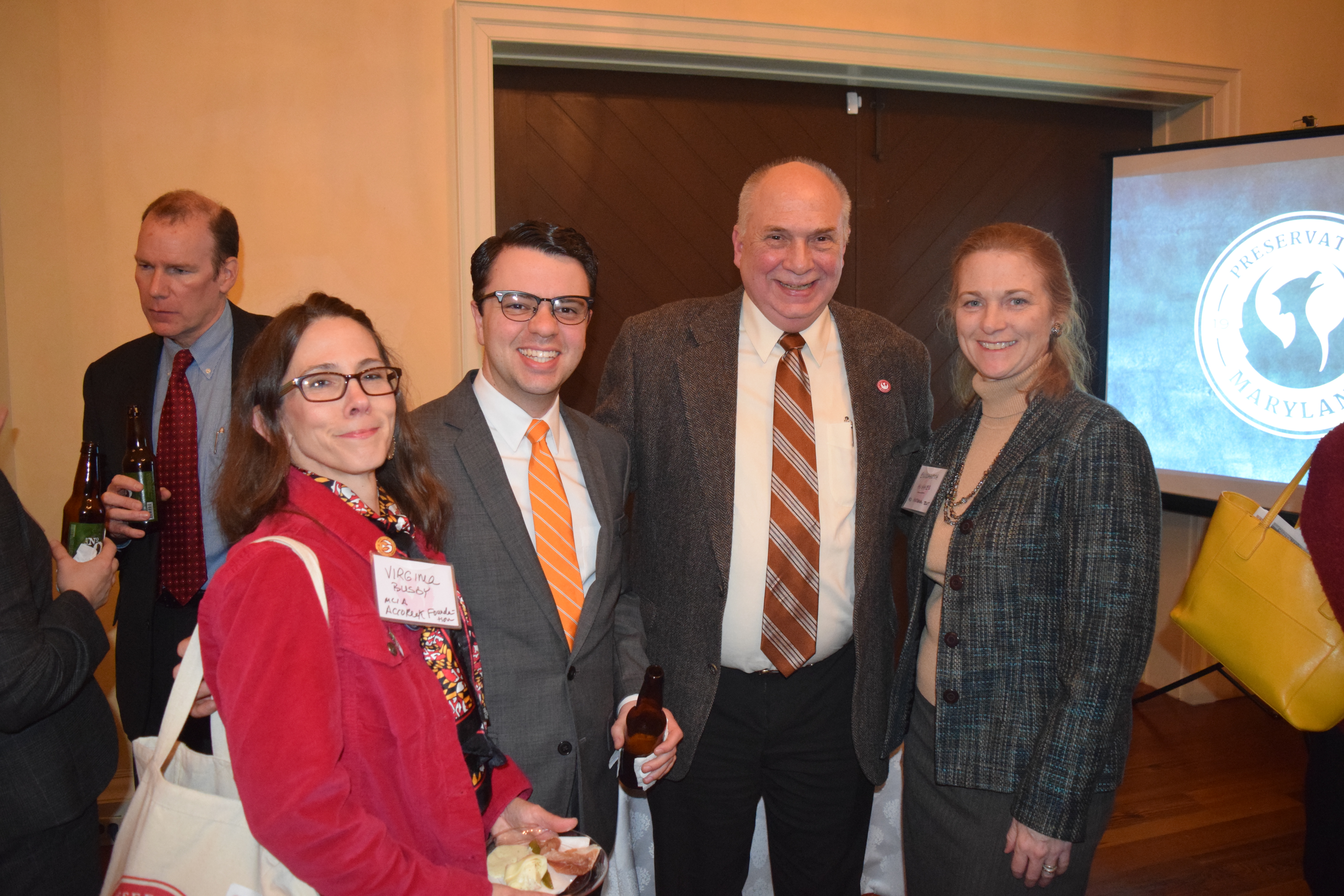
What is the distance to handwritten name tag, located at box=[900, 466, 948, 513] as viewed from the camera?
1976 millimetres

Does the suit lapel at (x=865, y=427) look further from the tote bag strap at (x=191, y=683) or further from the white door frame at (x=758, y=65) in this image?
the white door frame at (x=758, y=65)

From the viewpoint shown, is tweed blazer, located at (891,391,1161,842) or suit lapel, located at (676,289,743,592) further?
suit lapel, located at (676,289,743,592)

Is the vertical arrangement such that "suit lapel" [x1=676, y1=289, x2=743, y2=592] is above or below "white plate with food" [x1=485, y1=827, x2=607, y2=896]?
above

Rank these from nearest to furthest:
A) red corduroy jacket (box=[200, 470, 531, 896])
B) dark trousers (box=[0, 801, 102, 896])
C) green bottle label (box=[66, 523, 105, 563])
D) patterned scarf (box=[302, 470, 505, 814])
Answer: red corduroy jacket (box=[200, 470, 531, 896]), patterned scarf (box=[302, 470, 505, 814]), dark trousers (box=[0, 801, 102, 896]), green bottle label (box=[66, 523, 105, 563])

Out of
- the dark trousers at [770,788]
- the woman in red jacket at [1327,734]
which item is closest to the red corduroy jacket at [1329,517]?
the woman in red jacket at [1327,734]

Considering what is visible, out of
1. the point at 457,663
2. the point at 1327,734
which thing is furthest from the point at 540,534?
the point at 1327,734

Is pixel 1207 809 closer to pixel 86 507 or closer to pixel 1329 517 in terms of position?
pixel 1329 517

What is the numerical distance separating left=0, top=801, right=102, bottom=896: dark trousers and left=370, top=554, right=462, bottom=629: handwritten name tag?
81 centimetres

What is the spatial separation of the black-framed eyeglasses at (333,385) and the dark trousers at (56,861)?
0.90m

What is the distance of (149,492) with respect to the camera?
2238 mm

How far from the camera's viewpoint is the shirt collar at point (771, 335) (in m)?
2.20

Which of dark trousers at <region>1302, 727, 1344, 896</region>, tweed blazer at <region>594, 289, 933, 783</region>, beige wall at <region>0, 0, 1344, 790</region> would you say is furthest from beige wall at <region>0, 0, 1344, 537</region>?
dark trousers at <region>1302, 727, 1344, 896</region>

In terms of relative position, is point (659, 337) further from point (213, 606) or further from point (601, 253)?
point (601, 253)

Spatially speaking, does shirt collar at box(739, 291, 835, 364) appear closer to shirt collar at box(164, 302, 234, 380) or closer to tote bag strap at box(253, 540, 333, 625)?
tote bag strap at box(253, 540, 333, 625)
